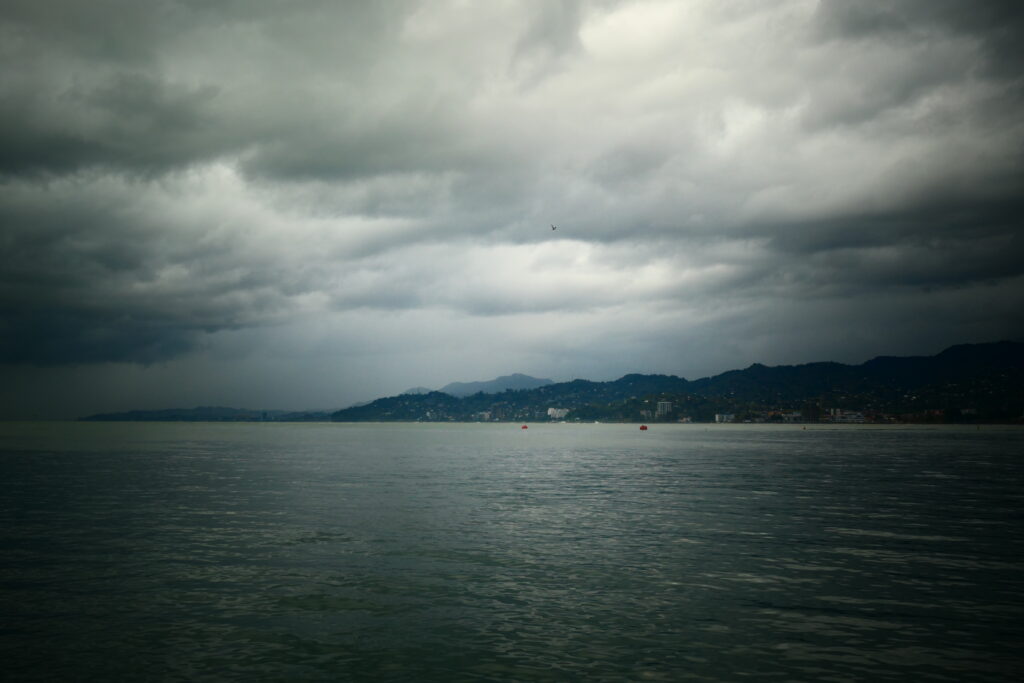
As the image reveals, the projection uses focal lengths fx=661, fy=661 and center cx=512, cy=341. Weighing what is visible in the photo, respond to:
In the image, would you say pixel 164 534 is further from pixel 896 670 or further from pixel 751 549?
pixel 896 670

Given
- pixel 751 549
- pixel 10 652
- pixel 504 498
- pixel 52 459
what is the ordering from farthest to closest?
pixel 52 459 < pixel 504 498 < pixel 751 549 < pixel 10 652

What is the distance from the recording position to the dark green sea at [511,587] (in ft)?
58.4

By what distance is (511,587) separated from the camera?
2566cm

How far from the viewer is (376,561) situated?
3022 centimetres

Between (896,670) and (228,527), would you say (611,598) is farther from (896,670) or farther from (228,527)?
(228,527)

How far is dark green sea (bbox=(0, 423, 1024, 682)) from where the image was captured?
17797 millimetres

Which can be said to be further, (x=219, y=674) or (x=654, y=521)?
(x=654, y=521)

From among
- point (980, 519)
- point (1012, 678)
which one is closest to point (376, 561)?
point (1012, 678)

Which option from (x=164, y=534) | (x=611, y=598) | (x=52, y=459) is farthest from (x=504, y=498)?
(x=52, y=459)

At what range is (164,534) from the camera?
121ft

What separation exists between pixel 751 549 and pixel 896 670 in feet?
53.4

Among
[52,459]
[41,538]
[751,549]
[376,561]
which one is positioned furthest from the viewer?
[52,459]

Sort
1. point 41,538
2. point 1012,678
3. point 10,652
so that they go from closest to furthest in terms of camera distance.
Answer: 1. point 1012,678
2. point 10,652
3. point 41,538

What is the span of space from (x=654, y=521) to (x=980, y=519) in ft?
69.0
